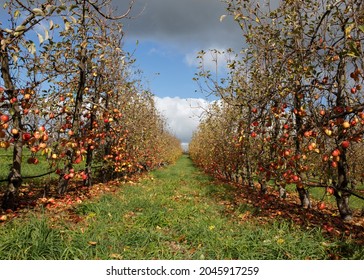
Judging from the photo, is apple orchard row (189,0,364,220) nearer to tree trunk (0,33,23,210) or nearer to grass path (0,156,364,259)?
grass path (0,156,364,259)

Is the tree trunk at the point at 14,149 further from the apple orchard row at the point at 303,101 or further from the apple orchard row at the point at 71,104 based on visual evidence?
the apple orchard row at the point at 303,101

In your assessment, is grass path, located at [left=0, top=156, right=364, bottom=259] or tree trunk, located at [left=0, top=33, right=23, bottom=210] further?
tree trunk, located at [left=0, top=33, right=23, bottom=210]

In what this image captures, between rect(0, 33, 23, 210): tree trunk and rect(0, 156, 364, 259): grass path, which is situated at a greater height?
rect(0, 33, 23, 210): tree trunk

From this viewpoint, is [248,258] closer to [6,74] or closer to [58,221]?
[58,221]

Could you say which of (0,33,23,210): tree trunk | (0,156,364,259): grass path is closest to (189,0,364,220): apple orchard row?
(0,156,364,259): grass path

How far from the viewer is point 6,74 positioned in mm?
5758

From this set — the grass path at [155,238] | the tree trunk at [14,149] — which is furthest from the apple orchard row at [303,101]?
the tree trunk at [14,149]

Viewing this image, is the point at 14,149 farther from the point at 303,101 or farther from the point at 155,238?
the point at 303,101

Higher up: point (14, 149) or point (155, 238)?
point (14, 149)

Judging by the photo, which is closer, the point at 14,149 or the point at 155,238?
the point at 155,238

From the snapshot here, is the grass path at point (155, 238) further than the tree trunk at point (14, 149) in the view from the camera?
No

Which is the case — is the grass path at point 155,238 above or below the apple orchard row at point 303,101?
below

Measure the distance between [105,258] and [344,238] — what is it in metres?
3.81
